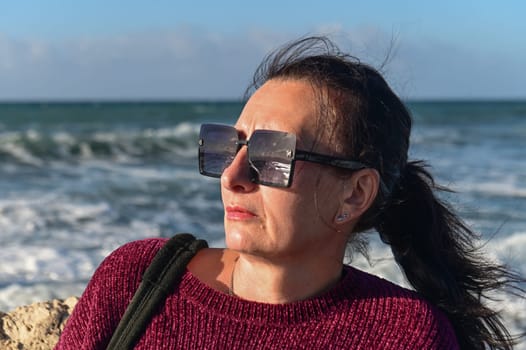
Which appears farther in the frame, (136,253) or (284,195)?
(136,253)

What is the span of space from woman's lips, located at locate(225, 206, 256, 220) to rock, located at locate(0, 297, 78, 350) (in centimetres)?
101

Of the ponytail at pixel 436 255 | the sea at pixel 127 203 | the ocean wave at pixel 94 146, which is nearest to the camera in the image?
the ponytail at pixel 436 255

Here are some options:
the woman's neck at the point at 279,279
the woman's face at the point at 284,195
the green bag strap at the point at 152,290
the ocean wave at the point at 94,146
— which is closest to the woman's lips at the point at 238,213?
the woman's face at the point at 284,195

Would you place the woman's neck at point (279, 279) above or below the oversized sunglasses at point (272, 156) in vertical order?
below

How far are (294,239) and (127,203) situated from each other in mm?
9039

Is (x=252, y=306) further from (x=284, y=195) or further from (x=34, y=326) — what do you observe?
(x=34, y=326)

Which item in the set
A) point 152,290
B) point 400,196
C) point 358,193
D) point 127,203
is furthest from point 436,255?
point 127,203

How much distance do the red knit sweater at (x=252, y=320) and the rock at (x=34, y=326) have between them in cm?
61

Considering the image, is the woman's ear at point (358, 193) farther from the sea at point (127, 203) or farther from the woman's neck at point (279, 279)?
the sea at point (127, 203)

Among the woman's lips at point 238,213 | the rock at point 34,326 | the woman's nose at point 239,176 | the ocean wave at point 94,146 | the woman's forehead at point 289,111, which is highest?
the woman's forehead at point 289,111

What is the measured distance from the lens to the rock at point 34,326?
257 centimetres

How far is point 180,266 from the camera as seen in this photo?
1968 millimetres

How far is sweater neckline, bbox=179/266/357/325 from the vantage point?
6.24 ft

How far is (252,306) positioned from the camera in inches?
75.2
